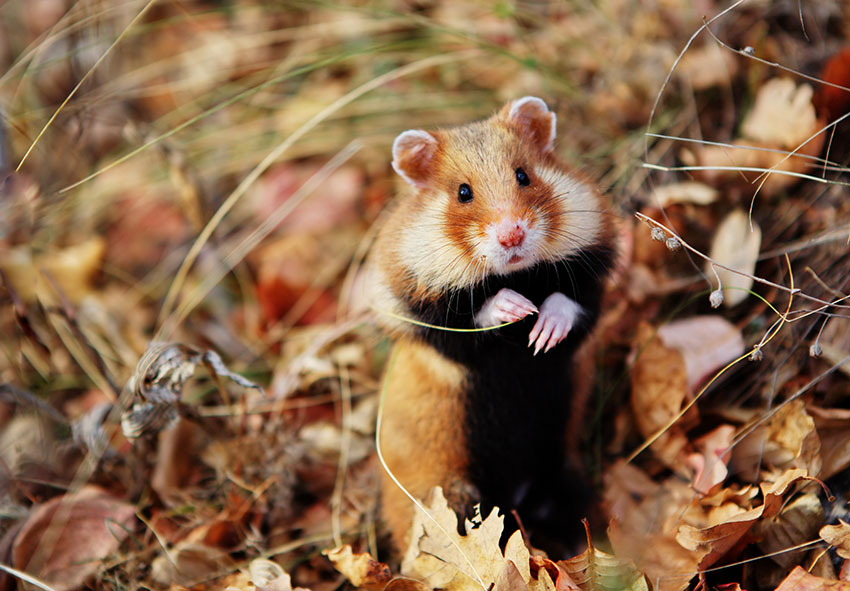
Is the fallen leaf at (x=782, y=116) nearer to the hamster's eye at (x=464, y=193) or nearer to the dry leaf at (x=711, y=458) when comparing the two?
the dry leaf at (x=711, y=458)

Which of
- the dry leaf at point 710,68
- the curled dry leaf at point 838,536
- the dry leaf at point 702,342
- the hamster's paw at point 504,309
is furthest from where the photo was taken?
the dry leaf at point 710,68

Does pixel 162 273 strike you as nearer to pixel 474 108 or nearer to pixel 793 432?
pixel 474 108

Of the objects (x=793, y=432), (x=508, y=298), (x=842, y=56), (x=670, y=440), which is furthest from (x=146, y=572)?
(x=842, y=56)

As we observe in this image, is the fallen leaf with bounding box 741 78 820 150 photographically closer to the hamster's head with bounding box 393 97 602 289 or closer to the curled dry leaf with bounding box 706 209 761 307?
the curled dry leaf with bounding box 706 209 761 307

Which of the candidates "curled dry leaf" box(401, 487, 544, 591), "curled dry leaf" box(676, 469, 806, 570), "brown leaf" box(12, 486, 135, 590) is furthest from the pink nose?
"brown leaf" box(12, 486, 135, 590)

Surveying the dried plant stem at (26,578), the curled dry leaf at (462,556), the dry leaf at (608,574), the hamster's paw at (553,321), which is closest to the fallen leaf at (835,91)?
the hamster's paw at (553,321)
